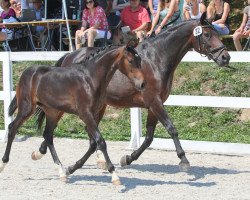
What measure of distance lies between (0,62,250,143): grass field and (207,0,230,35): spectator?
867 mm

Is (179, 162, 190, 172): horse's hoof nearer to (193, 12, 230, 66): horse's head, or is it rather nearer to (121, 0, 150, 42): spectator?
(193, 12, 230, 66): horse's head

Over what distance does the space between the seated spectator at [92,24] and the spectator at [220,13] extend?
2.13 metres

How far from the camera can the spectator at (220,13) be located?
14.0 metres

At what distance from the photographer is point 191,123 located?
13758mm

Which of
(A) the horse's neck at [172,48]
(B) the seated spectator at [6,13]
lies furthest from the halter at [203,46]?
(B) the seated spectator at [6,13]

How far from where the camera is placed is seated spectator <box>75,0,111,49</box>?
14508mm

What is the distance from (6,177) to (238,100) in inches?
154

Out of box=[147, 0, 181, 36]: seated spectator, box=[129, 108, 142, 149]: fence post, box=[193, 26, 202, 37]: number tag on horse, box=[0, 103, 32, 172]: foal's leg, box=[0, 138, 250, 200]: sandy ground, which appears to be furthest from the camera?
box=[147, 0, 181, 36]: seated spectator

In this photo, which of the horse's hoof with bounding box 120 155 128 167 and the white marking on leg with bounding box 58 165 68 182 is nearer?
the white marking on leg with bounding box 58 165 68 182

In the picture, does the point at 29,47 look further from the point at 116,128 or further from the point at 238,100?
the point at 238,100

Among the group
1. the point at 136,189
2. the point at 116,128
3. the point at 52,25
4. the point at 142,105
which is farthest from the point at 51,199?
the point at 52,25

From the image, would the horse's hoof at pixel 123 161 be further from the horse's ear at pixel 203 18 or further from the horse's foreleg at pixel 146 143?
the horse's ear at pixel 203 18

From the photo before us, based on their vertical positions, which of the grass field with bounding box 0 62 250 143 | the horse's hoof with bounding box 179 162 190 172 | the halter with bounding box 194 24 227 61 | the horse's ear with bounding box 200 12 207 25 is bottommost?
the grass field with bounding box 0 62 250 143

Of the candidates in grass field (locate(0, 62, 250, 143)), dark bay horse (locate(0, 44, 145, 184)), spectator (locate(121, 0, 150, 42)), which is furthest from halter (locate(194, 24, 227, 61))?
spectator (locate(121, 0, 150, 42))
